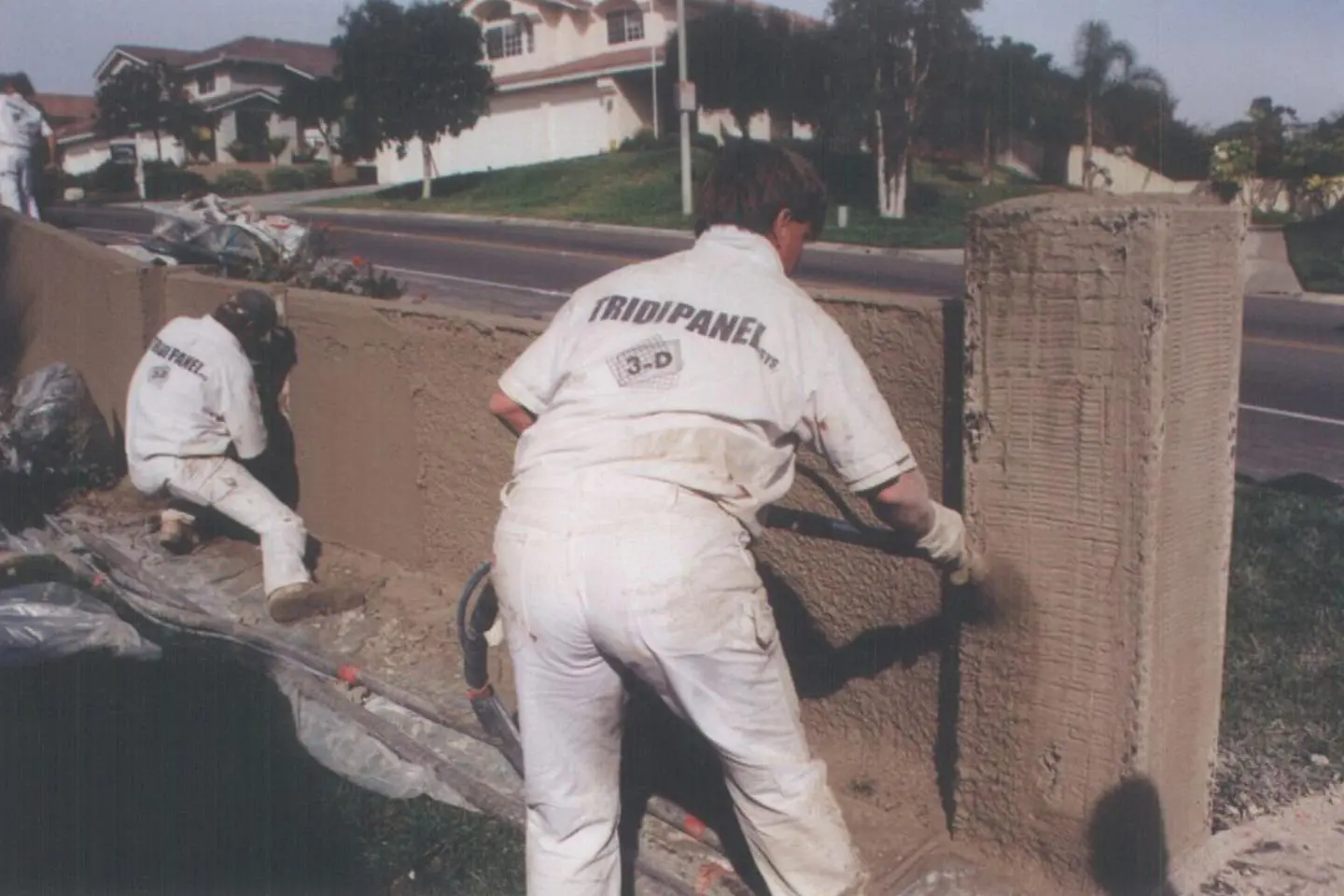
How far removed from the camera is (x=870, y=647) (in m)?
3.99

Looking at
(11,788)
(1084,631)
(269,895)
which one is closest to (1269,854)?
(1084,631)

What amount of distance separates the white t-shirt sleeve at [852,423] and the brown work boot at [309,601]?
3545mm

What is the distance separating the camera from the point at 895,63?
30.3 metres

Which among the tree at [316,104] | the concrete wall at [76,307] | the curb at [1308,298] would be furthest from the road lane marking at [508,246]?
the tree at [316,104]

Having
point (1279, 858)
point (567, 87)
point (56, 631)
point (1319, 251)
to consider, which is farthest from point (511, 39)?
point (1279, 858)

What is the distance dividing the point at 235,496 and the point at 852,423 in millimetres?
4367

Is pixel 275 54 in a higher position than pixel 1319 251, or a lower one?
higher

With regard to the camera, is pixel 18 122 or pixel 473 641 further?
pixel 18 122

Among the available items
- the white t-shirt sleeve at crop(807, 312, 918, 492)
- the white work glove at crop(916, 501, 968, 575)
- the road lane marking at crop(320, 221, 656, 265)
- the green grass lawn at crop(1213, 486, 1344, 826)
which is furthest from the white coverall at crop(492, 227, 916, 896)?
the road lane marking at crop(320, 221, 656, 265)

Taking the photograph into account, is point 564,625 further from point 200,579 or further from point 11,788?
point 200,579

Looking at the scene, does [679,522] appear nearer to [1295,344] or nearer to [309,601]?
[309,601]

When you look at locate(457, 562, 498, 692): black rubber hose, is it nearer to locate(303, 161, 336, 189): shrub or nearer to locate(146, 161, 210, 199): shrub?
locate(146, 161, 210, 199): shrub

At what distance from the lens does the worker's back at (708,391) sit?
Result: 2.87 m

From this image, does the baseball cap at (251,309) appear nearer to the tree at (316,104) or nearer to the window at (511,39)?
the tree at (316,104)
